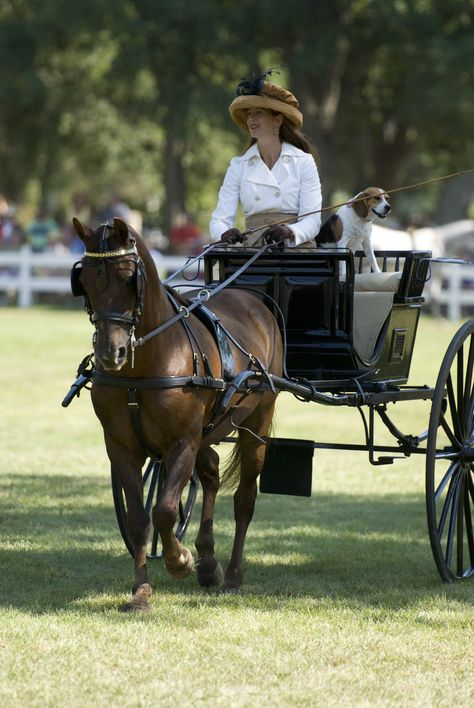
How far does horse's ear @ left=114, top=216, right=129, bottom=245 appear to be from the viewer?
5781mm

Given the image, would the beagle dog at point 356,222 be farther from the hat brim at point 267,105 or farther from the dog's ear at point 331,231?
the hat brim at point 267,105

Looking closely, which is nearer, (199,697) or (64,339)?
(199,697)

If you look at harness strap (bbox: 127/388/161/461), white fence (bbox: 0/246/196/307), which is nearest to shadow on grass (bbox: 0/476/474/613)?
harness strap (bbox: 127/388/161/461)

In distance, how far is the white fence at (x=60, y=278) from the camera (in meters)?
26.7

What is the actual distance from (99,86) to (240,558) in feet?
123

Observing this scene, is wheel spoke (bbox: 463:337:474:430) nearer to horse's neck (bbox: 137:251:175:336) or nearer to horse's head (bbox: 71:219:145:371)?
horse's neck (bbox: 137:251:175:336)

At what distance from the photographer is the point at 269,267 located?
7.50 metres

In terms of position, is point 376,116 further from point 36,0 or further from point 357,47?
point 36,0

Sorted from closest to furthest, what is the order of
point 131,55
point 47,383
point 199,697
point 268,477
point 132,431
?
point 199,697 < point 132,431 < point 268,477 < point 47,383 < point 131,55

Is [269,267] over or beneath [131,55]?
beneath

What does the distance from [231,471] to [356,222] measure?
5.96 ft

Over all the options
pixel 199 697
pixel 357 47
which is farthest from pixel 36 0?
pixel 199 697

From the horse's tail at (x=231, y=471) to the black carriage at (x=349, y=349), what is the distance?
25 cm

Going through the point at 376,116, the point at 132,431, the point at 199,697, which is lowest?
the point at 199,697
